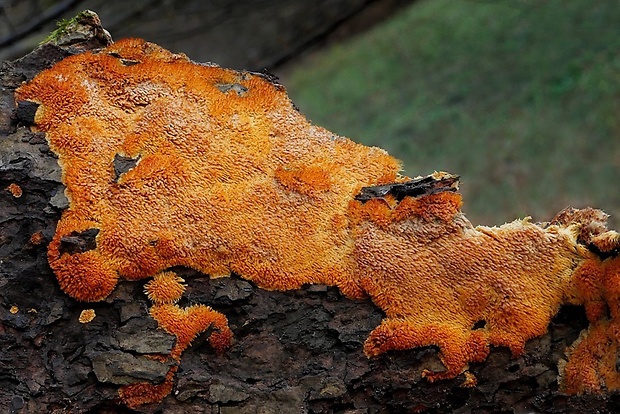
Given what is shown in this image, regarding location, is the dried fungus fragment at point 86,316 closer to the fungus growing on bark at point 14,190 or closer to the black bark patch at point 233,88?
the fungus growing on bark at point 14,190

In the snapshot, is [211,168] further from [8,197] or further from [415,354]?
[415,354]

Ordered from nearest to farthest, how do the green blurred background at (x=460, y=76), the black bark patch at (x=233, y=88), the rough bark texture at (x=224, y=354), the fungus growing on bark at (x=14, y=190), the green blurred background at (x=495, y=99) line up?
the rough bark texture at (x=224, y=354) < the fungus growing on bark at (x=14, y=190) < the black bark patch at (x=233, y=88) < the green blurred background at (x=460, y=76) < the green blurred background at (x=495, y=99)

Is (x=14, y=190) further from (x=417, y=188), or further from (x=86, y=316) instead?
(x=417, y=188)

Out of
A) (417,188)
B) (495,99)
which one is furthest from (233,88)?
(495,99)

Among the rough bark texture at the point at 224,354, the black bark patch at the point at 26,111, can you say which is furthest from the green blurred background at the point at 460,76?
the rough bark texture at the point at 224,354

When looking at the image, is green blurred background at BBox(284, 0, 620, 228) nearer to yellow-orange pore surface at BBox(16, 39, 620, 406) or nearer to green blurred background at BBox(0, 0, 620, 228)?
green blurred background at BBox(0, 0, 620, 228)

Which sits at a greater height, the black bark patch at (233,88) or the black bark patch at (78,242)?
the black bark patch at (233,88)

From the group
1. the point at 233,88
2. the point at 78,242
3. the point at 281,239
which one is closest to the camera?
the point at 78,242

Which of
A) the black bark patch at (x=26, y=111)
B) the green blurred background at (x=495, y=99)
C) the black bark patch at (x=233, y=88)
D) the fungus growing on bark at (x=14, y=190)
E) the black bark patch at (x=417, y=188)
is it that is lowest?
the fungus growing on bark at (x=14, y=190)
